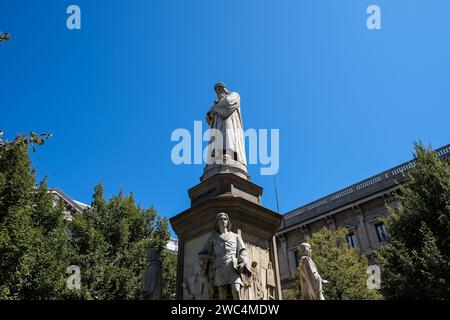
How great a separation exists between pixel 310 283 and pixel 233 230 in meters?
1.85

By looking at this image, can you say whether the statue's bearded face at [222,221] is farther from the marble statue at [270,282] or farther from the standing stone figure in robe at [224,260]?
the marble statue at [270,282]

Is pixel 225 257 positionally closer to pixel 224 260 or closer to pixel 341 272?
pixel 224 260

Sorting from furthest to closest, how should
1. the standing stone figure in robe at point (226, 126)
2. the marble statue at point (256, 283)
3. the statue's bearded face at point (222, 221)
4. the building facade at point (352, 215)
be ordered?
the building facade at point (352, 215) → the standing stone figure in robe at point (226, 126) → the marble statue at point (256, 283) → the statue's bearded face at point (222, 221)

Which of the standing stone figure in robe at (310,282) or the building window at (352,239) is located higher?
the building window at (352,239)

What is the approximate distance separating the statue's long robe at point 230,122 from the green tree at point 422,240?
363 inches

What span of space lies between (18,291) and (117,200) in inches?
308

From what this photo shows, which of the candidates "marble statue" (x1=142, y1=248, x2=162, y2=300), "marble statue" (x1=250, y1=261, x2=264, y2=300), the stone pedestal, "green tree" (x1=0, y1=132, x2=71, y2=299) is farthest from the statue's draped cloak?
"green tree" (x1=0, y1=132, x2=71, y2=299)

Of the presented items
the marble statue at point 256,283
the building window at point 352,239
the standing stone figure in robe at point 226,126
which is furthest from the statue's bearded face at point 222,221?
the building window at point 352,239

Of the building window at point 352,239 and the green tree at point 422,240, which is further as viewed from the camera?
the building window at point 352,239

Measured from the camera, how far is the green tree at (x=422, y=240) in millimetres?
13508

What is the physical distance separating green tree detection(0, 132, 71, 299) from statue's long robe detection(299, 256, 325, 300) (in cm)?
→ 1185
